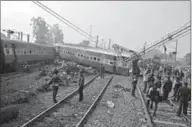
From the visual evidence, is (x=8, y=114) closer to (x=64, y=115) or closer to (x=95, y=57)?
(x=64, y=115)

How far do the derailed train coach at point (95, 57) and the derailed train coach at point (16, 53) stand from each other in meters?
4.78

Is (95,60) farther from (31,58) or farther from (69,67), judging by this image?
(31,58)

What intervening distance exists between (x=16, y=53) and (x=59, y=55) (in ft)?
52.3

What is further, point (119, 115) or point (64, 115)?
point (119, 115)

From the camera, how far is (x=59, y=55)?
35062mm

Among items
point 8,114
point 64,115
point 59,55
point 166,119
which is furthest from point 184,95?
point 59,55

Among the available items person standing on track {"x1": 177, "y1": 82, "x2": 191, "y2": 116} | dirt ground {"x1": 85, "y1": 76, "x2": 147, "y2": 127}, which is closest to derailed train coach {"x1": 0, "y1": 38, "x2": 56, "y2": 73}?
dirt ground {"x1": 85, "y1": 76, "x2": 147, "y2": 127}

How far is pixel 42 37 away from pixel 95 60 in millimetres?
55343

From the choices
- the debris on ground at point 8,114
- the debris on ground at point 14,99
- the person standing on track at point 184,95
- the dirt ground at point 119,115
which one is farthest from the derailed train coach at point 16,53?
the person standing on track at point 184,95

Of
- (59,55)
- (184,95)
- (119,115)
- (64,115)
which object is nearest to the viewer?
(64,115)

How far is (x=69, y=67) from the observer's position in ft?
75.5

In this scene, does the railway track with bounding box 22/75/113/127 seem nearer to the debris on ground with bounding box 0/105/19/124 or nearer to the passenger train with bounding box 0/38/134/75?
the debris on ground with bounding box 0/105/19/124

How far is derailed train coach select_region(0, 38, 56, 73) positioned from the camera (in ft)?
54.4

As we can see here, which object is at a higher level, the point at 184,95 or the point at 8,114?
the point at 184,95
